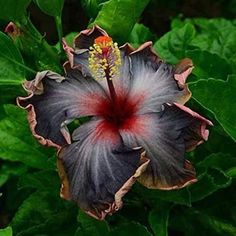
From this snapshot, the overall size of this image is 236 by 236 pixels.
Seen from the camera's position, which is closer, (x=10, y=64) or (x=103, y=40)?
(x=103, y=40)

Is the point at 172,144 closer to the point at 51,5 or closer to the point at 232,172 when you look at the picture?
the point at 232,172

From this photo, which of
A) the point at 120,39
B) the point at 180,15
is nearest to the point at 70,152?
the point at 120,39

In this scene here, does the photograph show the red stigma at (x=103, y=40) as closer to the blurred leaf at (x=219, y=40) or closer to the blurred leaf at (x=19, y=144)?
the blurred leaf at (x=19, y=144)

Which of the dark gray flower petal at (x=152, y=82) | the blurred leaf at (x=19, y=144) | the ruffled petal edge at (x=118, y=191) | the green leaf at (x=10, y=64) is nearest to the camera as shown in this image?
the ruffled petal edge at (x=118, y=191)

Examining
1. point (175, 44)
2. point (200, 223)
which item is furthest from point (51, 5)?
point (200, 223)

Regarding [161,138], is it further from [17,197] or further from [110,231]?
[17,197]

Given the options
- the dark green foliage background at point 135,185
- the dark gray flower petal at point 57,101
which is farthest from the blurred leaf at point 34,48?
the dark gray flower petal at point 57,101

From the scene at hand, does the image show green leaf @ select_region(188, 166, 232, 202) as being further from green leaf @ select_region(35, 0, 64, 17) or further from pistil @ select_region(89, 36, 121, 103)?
green leaf @ select_region(35, 0, 64, 17)

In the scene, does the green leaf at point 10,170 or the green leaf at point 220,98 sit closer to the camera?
the green leaf at point 220,98
